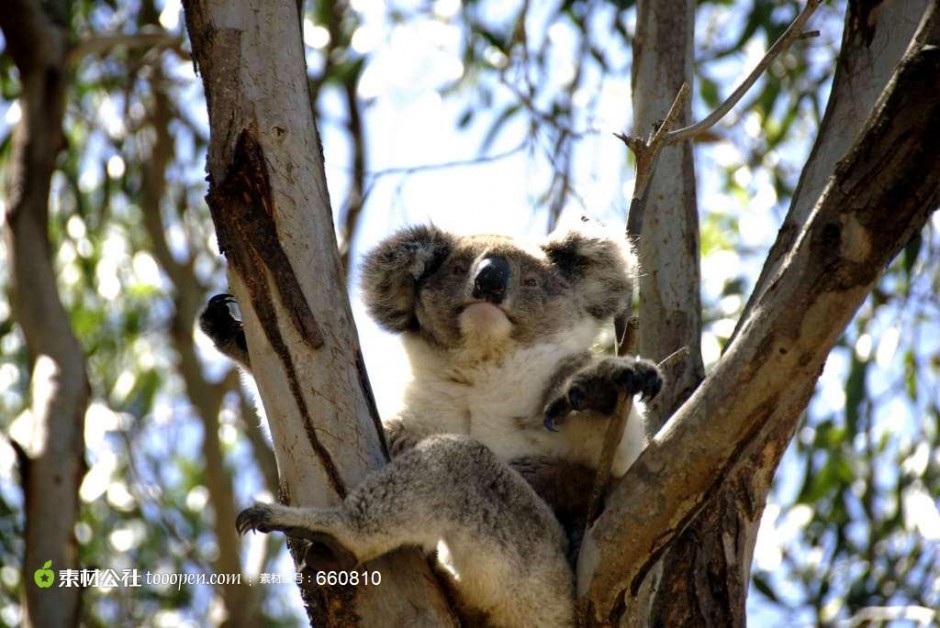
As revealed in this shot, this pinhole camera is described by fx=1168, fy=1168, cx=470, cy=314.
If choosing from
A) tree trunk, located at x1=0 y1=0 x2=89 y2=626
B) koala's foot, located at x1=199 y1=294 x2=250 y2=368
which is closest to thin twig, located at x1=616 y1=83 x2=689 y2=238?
koala's foot, located at x1=199 y1=294 x2=250 y2=368

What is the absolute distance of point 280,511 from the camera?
84.4 inches

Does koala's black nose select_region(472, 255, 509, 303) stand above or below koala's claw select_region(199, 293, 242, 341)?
above

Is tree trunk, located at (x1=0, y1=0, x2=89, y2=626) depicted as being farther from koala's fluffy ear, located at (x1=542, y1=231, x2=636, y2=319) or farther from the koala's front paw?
koala's fluffy ear, located at (x1=542, y1=231, x2=636, y2=319)

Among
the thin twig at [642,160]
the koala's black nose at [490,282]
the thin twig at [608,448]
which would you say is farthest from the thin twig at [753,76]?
the koala's black nose at [490,282]

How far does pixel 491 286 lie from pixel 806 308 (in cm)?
125

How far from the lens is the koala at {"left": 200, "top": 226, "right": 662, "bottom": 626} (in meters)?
2.27

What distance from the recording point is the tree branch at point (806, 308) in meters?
1.72

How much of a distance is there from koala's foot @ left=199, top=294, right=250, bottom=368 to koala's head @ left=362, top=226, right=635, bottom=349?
550mm

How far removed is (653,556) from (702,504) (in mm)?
136

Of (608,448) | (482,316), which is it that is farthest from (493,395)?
(608,448)

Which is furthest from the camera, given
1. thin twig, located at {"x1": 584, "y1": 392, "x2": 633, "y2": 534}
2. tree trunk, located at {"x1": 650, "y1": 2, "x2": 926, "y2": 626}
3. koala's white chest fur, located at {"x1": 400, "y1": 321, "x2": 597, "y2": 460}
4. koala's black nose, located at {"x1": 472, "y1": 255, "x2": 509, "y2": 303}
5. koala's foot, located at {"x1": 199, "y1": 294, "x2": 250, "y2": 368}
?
koala's black nose, located at {"x1": 472, "y1": 255, "x2": 509, "y2": 303}

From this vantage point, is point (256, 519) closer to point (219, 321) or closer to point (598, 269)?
point (219, 321)

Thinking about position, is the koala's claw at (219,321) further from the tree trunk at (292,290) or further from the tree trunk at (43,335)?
the tree trunk at (43,335)

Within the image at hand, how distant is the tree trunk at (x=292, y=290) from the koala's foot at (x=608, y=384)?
0.41m
